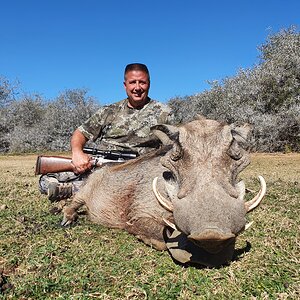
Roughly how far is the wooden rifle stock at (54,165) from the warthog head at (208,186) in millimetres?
2297

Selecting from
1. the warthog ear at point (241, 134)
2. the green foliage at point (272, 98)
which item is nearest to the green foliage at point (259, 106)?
the green foliage at point (272, 98)

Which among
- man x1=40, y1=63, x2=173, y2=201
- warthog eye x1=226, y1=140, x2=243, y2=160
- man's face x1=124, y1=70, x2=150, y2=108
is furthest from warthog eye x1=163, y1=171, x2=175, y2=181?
man's face x1=124, y1=70, x2=150, y2=108

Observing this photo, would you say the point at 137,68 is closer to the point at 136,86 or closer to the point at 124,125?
the point at 136,86

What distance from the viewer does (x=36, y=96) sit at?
1287 inches

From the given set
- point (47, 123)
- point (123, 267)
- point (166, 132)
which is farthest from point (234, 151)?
point (47, 123)

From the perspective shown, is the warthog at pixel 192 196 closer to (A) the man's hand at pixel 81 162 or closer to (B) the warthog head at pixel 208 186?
(B) the warthog head at pixel 208 186

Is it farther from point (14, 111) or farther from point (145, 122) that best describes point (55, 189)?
point (14, 111)

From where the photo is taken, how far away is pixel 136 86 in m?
5.51

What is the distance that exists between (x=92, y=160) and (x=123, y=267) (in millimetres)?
2328

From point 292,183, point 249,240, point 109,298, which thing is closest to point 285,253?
point 249,240

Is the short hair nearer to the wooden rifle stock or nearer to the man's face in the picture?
the man's face

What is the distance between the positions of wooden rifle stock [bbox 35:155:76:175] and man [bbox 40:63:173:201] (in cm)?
20

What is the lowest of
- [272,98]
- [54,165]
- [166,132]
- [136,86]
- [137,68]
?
[54,165]

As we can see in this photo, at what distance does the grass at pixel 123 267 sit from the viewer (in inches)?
100
